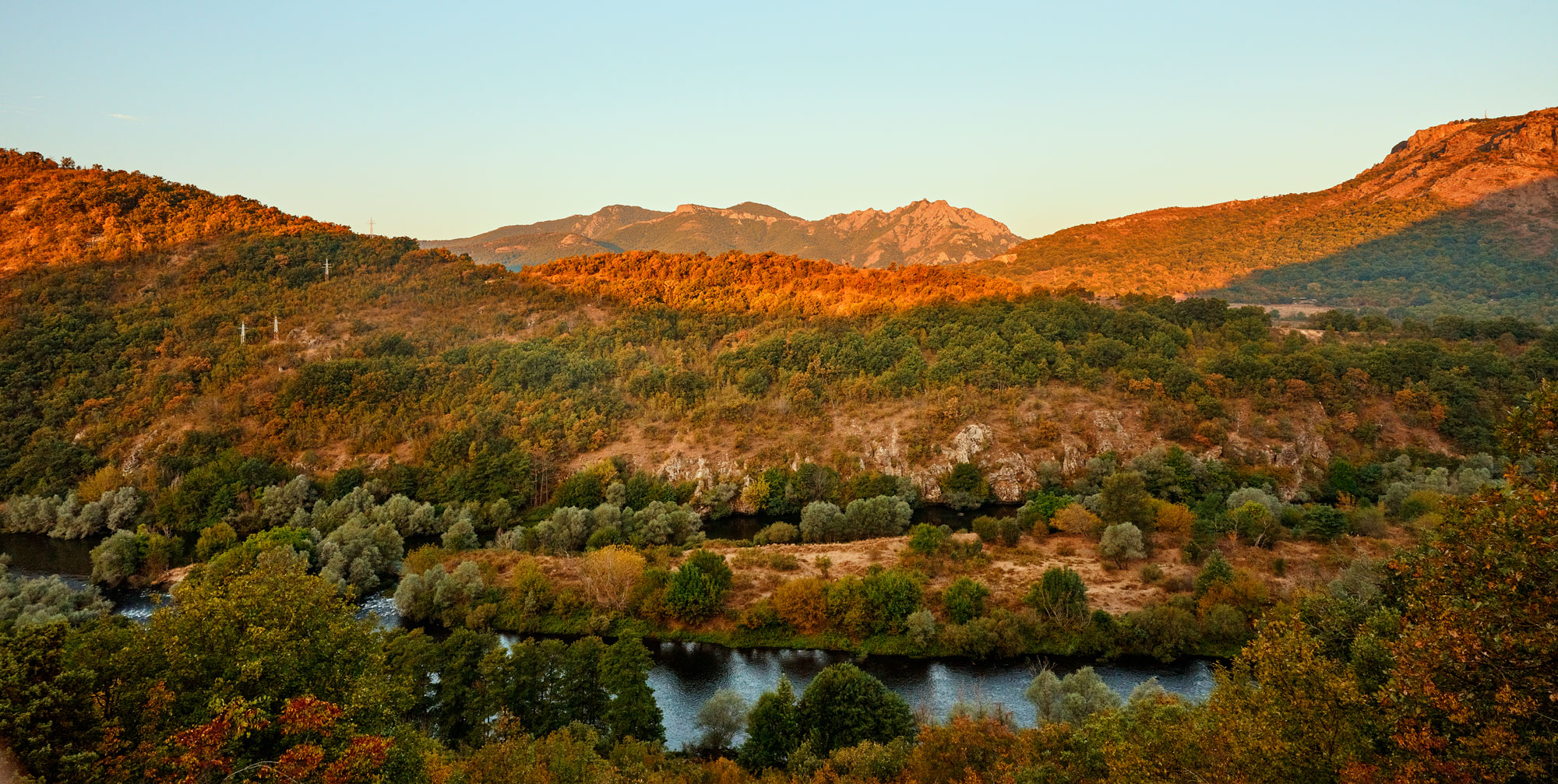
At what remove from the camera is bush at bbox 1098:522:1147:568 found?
1815 inches

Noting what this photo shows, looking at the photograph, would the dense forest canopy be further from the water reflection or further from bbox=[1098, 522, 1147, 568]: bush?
the water reflection

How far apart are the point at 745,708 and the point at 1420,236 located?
18333 cm

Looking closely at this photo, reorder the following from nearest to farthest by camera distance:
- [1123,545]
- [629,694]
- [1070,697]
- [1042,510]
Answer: [1070,697] → [629,694] → [1123,545] → [1042,510]

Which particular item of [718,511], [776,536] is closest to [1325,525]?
[776,536]

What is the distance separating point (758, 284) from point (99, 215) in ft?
271

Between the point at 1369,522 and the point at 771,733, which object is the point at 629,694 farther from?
the point at 1369,522

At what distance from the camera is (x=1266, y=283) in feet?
495

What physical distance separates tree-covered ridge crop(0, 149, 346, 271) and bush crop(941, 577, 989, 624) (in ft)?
326

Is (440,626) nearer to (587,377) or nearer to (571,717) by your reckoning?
(571,717)

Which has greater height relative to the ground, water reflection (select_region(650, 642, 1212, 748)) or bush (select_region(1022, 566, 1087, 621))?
bush (select_region(1022, 566, 1087, 621))

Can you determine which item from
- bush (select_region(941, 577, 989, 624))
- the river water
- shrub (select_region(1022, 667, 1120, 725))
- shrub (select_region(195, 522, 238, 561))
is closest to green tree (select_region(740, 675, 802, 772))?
the river water

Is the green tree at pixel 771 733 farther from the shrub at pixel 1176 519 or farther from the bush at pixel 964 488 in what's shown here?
the bush at pixel 964 488

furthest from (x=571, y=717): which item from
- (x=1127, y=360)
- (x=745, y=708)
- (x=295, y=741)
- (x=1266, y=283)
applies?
(x=1266, y=283)

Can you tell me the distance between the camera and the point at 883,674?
36031 millimetres
